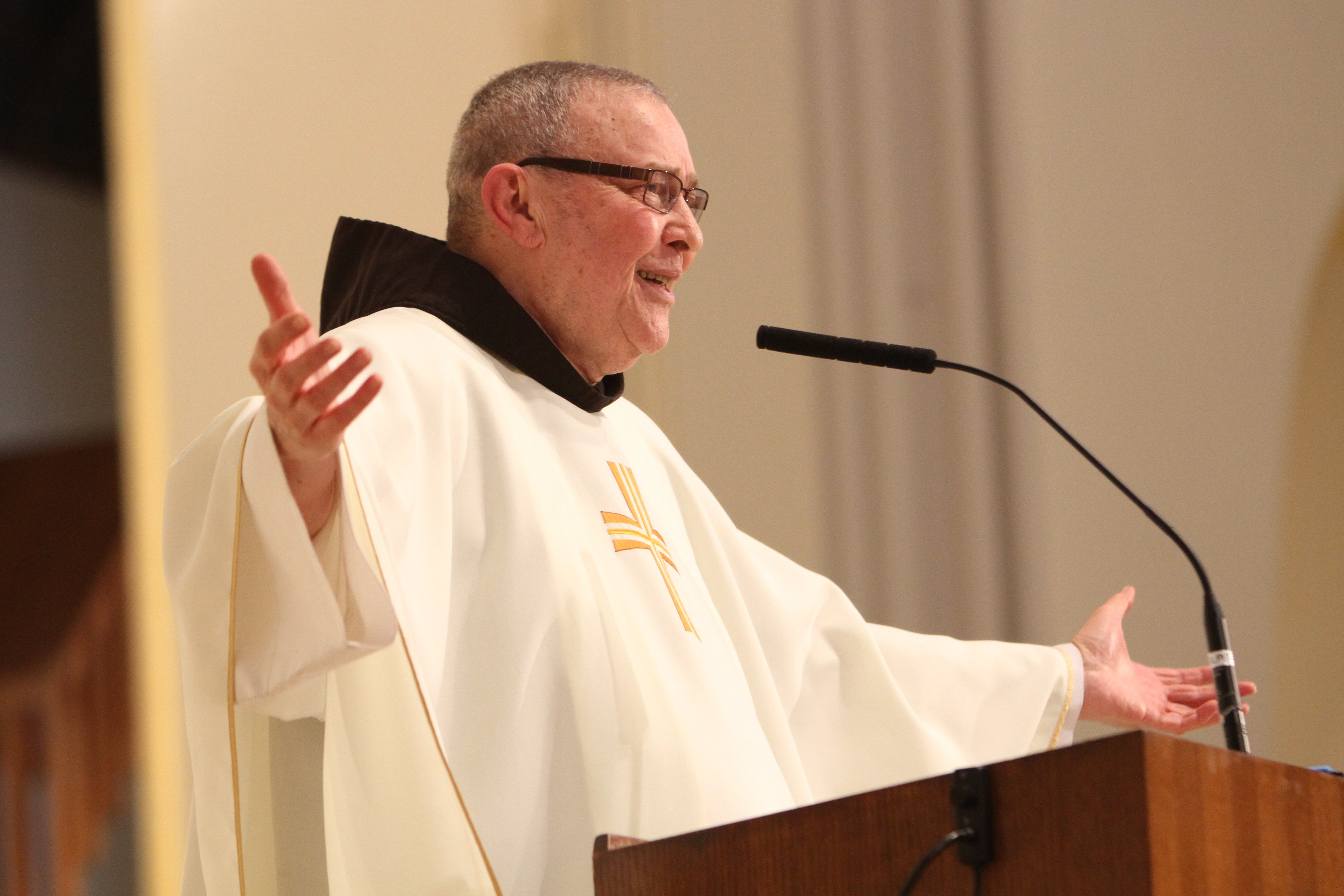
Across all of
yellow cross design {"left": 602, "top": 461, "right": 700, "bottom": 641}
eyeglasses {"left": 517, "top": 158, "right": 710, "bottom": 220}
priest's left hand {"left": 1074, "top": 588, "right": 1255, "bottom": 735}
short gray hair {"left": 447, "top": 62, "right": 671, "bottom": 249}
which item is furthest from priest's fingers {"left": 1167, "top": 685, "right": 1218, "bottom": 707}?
short gray hair {"left": 447, "top": 62, "right": 671, "bottom": 249}

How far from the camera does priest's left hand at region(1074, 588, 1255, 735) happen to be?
2.83 metres

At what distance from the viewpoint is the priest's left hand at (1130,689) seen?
9.30 feet

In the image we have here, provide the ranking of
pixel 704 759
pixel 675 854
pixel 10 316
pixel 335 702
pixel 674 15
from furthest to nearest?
1. pixel 674 15
2. pixel 10 316
3. pixel 704 759
4. pixel 335 702
5. pixel 675 854

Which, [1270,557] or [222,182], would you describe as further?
[1270,557]

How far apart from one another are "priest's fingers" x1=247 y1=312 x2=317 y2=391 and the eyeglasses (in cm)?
117

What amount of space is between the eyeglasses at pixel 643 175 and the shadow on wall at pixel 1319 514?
8.30 feet

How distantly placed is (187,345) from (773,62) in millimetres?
1936

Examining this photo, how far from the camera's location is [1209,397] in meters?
4.36

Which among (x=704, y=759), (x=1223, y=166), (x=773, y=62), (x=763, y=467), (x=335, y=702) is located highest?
(x=773, y=62)

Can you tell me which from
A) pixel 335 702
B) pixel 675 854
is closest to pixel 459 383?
pixel 335 702

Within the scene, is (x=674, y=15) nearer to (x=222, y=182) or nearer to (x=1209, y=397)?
(x=222, y=182)

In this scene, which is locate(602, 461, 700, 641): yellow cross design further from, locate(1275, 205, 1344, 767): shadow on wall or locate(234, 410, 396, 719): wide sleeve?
locate(1275, 205, 1344, 767): shadow on wall

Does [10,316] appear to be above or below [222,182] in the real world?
below

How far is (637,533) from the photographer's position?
2473 millimetres
